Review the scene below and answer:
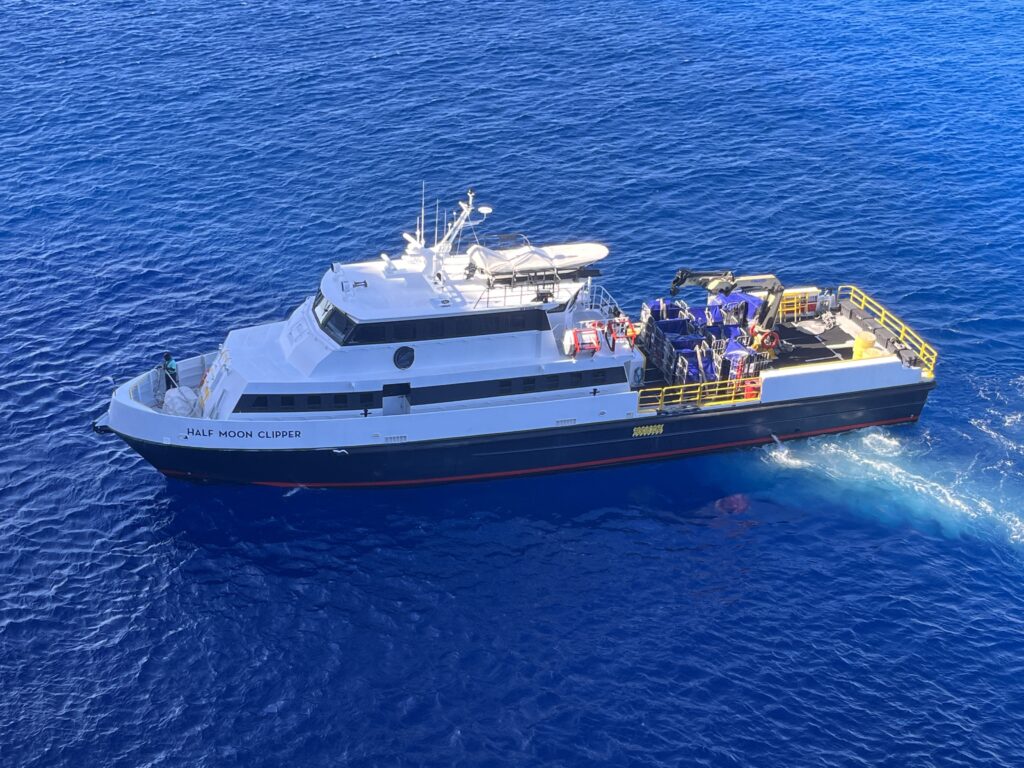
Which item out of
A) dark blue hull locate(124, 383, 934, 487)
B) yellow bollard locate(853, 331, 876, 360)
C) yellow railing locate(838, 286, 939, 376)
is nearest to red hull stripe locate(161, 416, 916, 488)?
dark blue hull locate(124, 383, 934, 487)

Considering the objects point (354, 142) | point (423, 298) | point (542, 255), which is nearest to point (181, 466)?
point (423, 298)

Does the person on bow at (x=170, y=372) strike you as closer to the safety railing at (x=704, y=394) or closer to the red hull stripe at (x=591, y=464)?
the red hull stripe at (x=591, y=464)

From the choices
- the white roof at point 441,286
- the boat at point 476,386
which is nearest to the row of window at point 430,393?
the boat at point 476,386

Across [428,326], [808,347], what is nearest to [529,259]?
[428,326]

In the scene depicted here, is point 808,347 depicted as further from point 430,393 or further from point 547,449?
point 430,393

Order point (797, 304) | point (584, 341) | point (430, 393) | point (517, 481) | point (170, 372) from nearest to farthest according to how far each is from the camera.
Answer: point (430, 393), point (584, 341), point (170, 372), point (517, 481), point (797, 304)

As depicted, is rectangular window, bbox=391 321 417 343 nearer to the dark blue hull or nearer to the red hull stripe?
the dark blue hull

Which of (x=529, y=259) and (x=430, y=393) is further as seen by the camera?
(x=529, y=259)
